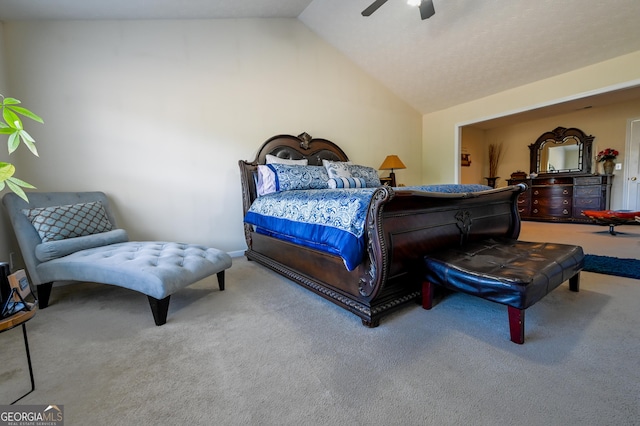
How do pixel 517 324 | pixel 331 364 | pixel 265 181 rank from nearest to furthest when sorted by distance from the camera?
pixel 331 364 → pixel 517 324 → pixel 265 181

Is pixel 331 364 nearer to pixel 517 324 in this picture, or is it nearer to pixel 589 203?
pixel 517 324

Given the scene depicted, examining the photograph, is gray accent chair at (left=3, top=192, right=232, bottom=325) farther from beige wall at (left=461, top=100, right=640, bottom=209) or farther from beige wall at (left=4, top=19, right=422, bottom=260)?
beige wall at (left=461, top=100, right=640, bottom=209)

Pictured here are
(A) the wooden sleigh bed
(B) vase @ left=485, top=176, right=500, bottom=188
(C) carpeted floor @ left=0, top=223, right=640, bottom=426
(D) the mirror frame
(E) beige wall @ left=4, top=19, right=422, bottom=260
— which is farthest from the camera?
(B) vase @ left=485, top=176, right=500, bottom=188

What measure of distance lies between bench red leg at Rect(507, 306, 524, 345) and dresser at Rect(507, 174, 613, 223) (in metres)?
5.44

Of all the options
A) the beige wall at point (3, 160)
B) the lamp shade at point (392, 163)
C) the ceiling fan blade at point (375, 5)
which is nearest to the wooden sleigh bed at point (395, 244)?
the ceiling fan blade at point (375, 5)

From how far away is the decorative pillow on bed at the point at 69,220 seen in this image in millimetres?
2285

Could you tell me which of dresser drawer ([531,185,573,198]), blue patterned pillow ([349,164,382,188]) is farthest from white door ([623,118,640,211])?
blue patterned pillow ([349,164,382,188])

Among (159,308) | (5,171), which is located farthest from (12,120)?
(159,308)

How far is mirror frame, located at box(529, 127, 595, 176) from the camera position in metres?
5.74

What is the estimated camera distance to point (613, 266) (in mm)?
2689

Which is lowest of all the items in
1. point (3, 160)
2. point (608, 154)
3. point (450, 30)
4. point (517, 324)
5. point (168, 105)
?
point (517, 324)

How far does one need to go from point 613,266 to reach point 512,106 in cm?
291

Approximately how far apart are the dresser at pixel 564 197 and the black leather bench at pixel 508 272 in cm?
475

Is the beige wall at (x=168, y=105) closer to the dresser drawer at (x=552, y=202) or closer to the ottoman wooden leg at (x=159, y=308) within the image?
the ottoman wooden leg at (x=159, y=308)
